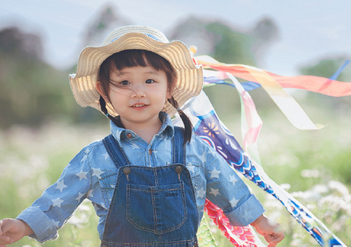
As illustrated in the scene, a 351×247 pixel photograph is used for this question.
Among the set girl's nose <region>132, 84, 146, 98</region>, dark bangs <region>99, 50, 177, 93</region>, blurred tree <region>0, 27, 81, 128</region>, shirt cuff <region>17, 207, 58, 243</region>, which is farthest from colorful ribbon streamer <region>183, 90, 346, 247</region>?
blurred tree <region>0, 27, 81, 128</region>

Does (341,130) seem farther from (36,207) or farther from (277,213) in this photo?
(36,207)

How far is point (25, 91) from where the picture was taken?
5723 millimetres

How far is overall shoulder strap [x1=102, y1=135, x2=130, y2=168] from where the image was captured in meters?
1.43

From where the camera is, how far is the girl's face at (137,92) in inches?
57.2

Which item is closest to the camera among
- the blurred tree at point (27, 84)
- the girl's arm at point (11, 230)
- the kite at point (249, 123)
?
the girl's arm at point (11, 230)

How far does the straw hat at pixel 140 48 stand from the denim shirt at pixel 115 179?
0.68 ft

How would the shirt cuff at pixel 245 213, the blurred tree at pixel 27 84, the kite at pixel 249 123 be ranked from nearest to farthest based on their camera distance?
the shirt cuff at pixel 245 213, the kite at pixel 249 123, the blurred tree at pixel 27 84

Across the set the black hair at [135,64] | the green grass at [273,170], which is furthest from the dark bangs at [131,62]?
the green grass at [273,170]

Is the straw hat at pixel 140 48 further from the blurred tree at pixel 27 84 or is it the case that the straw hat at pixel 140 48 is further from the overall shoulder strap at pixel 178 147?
the blurred tree at pixel 27 84

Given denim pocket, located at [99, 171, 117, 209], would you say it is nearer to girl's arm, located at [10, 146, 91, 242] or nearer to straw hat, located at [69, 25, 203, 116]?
girl's arm, located at [10, 146, 91, 242]

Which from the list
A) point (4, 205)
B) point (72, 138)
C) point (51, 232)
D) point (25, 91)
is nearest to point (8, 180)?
point (4, 205)

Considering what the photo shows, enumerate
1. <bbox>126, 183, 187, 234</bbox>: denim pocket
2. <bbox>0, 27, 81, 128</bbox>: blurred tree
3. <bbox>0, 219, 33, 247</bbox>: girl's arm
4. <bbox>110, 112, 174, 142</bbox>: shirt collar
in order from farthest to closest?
<bbox>0, 27, 81, 128</bbox>: blurred tree, <bbox>110, 112, 174, 142</bbox>: shirt collar, <bbox>126, 183, 187, 234</bbox>: denim pocket, <bbox>0, 219, 33, 247</bbox>: girl's arm

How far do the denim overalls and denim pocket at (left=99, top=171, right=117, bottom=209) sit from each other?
3 cm

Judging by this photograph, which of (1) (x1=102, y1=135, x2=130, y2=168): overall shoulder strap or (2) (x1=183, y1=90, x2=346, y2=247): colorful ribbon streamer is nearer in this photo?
(1) (x1=102, y1=135, x2=130, y2=168): overall shoulder strap
